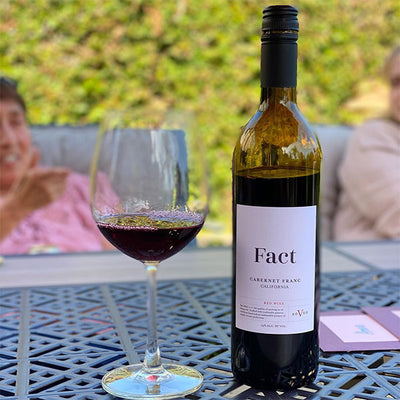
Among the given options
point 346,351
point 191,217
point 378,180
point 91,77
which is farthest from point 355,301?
point 91,77

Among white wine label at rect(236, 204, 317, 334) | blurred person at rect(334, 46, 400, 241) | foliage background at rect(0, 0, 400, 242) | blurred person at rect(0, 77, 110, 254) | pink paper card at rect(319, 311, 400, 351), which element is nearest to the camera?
white wine label at rect(236, 204, 317, 334)

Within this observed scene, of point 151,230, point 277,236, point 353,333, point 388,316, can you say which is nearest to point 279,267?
point 277,236

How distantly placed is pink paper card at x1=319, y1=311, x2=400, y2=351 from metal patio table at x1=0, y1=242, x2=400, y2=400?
21 mm

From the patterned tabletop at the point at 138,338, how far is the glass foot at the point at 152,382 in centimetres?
1

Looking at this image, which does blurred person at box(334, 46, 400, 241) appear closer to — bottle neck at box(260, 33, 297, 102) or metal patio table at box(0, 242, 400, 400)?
metal patio table at box(0, 242, 400, 400)

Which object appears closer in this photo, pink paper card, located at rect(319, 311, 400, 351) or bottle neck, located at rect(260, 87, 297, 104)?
bottle neck, located at rect(260, 87, 297, 104)

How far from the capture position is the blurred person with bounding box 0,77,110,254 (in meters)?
2.35

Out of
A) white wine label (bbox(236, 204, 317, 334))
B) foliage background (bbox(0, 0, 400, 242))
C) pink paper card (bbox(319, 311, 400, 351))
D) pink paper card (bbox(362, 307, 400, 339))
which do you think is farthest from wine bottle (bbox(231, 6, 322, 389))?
foliage background (bbox(0, 0, 400, 242))

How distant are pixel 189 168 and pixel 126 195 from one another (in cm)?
8

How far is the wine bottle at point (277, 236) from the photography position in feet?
2.45

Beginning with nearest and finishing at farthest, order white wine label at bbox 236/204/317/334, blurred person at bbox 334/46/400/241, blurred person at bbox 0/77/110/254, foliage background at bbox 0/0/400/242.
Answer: white wine label at bbox 236/204/317/334
blurred person at bbox 0/77/110/254
blurred person at bbox 334/46/400/241
foliage background at bbox 0/0/400/242

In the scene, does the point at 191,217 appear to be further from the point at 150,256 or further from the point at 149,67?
the point at 149,67

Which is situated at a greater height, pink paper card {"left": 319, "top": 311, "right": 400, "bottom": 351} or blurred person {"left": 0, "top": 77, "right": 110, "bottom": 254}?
Answer: blurred person {"left": 0, "top": 77, "right": 110, "bottom": 254}

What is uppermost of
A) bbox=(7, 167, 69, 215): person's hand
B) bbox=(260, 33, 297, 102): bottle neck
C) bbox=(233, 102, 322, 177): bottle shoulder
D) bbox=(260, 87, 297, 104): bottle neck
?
bbox=(260, 33, 297, 102): bottle neck
